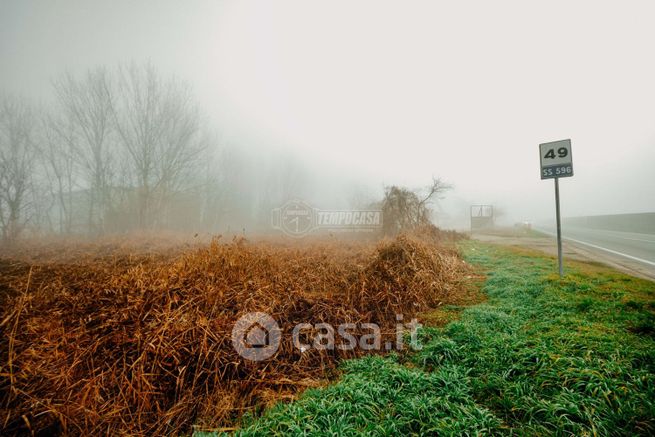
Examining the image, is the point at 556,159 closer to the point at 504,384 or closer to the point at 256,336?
the point at 504,384

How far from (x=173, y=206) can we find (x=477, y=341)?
2919cm

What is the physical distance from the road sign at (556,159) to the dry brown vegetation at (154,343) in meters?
4.14

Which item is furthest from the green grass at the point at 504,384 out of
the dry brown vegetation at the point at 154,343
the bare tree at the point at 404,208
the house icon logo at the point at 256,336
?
the bare tree at the point at 404,208

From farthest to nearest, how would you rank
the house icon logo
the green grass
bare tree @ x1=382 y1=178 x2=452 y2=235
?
bare tree @ x1=382 y1=178 x2=452 y2=235, the house icon logo, the green grass

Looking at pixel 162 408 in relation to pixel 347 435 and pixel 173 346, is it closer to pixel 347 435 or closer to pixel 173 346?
pixel 173 346

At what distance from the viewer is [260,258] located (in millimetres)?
5062

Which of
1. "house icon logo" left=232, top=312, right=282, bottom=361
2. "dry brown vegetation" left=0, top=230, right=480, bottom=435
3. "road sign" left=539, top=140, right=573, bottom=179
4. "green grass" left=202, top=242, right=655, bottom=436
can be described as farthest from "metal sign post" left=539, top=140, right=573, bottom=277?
"house icon logo" left=232, top=312, right=282, bottom=361

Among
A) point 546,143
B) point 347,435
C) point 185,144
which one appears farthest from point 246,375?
point 185,144

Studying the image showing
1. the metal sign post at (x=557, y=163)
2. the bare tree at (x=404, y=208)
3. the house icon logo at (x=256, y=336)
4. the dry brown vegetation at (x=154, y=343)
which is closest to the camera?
the dry brown vegetation at (x=154, y=343)

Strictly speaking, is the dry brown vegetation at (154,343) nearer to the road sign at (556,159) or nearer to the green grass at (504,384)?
the green grass at (504,384)

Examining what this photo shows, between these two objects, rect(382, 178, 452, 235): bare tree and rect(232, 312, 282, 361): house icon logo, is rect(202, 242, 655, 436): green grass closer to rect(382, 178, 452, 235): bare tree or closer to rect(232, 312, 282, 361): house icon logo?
rect(232, 312, 282, 361): house icon logo

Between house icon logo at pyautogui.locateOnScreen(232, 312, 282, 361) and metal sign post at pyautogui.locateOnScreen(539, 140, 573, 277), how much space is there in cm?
605

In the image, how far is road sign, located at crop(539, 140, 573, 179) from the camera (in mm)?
5207

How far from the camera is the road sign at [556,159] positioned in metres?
5.21
